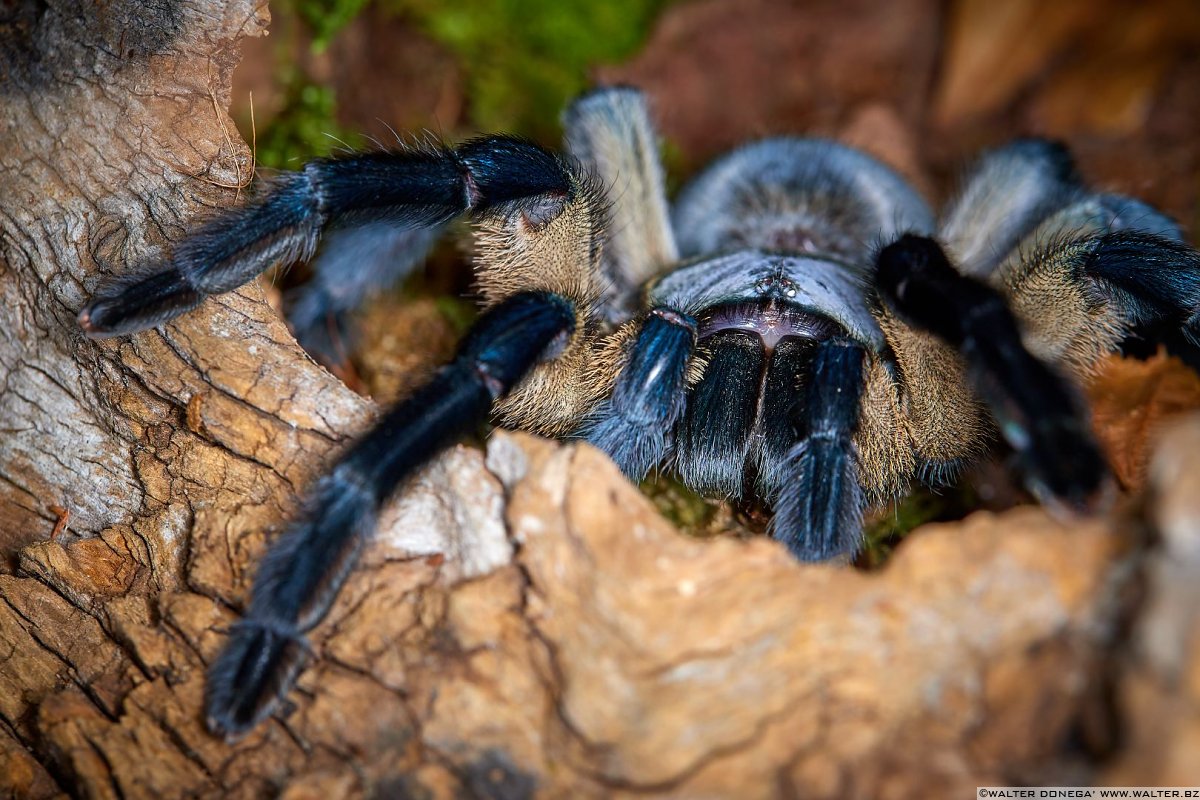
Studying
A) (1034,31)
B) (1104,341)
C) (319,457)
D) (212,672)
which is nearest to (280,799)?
(212,672)

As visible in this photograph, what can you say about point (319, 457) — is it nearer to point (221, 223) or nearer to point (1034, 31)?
point (221, 223)

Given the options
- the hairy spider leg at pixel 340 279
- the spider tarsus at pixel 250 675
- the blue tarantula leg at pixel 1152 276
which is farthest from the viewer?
the hairy spider leg at pixel 340 279

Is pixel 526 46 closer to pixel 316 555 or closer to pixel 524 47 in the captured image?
pixel 524 47

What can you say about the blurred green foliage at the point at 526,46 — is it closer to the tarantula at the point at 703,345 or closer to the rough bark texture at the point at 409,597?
the tarantula at the point at 703,345

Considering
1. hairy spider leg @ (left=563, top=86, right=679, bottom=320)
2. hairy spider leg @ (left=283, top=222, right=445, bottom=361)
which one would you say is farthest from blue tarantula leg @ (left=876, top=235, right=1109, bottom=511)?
hairy spider leg @ (left=283, top=222, right=445, bottom=361)

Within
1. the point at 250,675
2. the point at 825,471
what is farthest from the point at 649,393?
the point at 250,675

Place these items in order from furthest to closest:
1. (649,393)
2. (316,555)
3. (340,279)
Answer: (340,279) → (649,393) → (316,555)

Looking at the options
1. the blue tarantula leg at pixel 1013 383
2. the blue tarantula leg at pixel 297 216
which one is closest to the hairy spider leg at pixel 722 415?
the blue tarantula leg at pixel 1013 383

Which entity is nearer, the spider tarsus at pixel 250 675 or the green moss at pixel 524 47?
the spider tarsus at pixel 250 675
